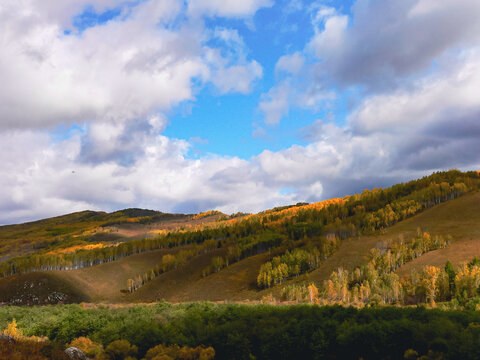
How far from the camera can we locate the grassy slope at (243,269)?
97.3m

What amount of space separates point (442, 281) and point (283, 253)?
71332mm

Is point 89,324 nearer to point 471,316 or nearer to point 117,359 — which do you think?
point 117,359

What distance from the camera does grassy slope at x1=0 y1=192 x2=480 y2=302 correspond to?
319 feet

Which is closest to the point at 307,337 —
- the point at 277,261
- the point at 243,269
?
the point at 277,261

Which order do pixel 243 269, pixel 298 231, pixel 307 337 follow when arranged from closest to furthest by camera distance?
pixel 307 337
pixel 243 269
pixel 298 231

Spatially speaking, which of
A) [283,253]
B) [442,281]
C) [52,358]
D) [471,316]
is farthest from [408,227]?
[52,358]

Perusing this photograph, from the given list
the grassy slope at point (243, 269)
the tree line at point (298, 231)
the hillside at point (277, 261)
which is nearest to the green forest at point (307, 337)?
the hillside at point (277, 261)

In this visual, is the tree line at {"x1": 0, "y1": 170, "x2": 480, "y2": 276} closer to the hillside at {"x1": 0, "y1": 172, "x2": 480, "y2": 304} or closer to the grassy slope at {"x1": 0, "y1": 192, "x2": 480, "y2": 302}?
the hillside at {"x1": 0, "y1": 172, "x2": 480, "y2": 304}

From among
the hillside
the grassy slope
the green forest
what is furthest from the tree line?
the green forest

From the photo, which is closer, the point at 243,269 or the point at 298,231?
the point at 243,269

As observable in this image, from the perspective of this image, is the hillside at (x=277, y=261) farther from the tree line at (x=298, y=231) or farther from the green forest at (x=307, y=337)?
the green forest at (x=307, y=337)

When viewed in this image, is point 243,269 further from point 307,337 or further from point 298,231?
point 307,337

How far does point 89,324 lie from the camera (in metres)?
32.2

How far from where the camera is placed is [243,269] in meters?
124
